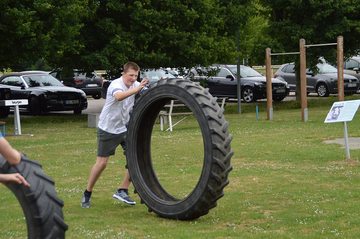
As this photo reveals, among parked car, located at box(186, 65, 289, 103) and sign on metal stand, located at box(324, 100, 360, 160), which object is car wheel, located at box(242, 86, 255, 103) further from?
sign on metal stand, located at box(324, 100, 360, 160)

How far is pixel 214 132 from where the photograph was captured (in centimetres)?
845

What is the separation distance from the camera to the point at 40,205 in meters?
5.21

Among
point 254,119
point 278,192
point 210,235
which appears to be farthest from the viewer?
point 254,119

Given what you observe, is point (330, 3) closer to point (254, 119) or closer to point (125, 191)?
point (254, 119)

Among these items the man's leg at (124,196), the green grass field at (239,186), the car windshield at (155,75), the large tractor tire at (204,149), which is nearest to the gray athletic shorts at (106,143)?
the large tractor tire at (204,149)

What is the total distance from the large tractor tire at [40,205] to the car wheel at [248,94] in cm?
2702

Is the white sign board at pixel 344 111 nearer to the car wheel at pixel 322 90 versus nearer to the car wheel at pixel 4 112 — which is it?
the car wheel at pixel 4 112

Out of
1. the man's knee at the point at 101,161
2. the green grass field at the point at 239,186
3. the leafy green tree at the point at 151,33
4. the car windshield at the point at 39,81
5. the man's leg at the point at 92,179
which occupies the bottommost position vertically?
the green grass field at the point at 239,186

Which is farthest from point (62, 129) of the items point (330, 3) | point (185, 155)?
point (330, 3)

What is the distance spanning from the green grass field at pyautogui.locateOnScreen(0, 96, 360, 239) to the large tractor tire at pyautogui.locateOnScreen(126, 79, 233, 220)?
209 mm

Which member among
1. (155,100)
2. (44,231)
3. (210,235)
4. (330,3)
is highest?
(330,3)

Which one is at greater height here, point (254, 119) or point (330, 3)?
point (330, 3)

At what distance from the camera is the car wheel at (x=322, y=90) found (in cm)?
3503

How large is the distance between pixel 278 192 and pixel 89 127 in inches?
530
